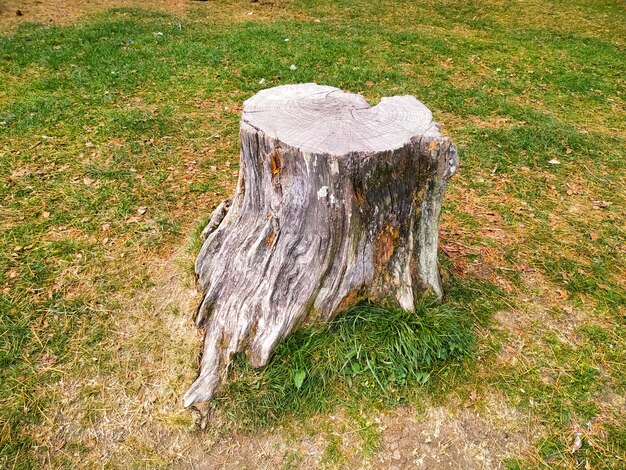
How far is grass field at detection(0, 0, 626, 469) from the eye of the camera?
8.86 ft

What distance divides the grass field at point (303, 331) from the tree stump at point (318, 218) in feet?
0.62

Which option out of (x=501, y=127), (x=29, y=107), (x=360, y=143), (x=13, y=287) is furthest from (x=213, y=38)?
(x=360, y=143)

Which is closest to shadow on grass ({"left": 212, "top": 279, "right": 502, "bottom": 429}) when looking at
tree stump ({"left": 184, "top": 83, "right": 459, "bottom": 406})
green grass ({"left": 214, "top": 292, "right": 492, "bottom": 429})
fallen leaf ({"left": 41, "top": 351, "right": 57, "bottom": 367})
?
green grass ({"left": 214, "top": 292, "right": 492, "bottom": 429})

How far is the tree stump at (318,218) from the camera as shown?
255 centimetres

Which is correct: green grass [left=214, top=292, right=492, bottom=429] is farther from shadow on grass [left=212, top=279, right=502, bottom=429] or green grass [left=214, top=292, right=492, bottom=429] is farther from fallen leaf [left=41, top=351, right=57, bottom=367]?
fallen leaf [left=41, top=351, right=57, bottom=367]

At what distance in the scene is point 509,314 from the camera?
345cm

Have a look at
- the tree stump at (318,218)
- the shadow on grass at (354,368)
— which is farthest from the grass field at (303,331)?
the tree stump at (318,218)

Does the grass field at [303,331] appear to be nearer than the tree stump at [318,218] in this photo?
No

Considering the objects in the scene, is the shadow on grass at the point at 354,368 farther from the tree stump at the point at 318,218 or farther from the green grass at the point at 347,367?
the tree stump at the point at 318,218

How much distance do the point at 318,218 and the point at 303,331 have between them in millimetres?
799

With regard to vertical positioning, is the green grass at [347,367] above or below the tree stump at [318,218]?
below

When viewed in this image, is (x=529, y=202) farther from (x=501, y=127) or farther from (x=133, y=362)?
(x=133, y=362)

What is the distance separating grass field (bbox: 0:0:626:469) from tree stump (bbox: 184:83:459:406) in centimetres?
19

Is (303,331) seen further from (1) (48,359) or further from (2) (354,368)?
(1) (48,359)
